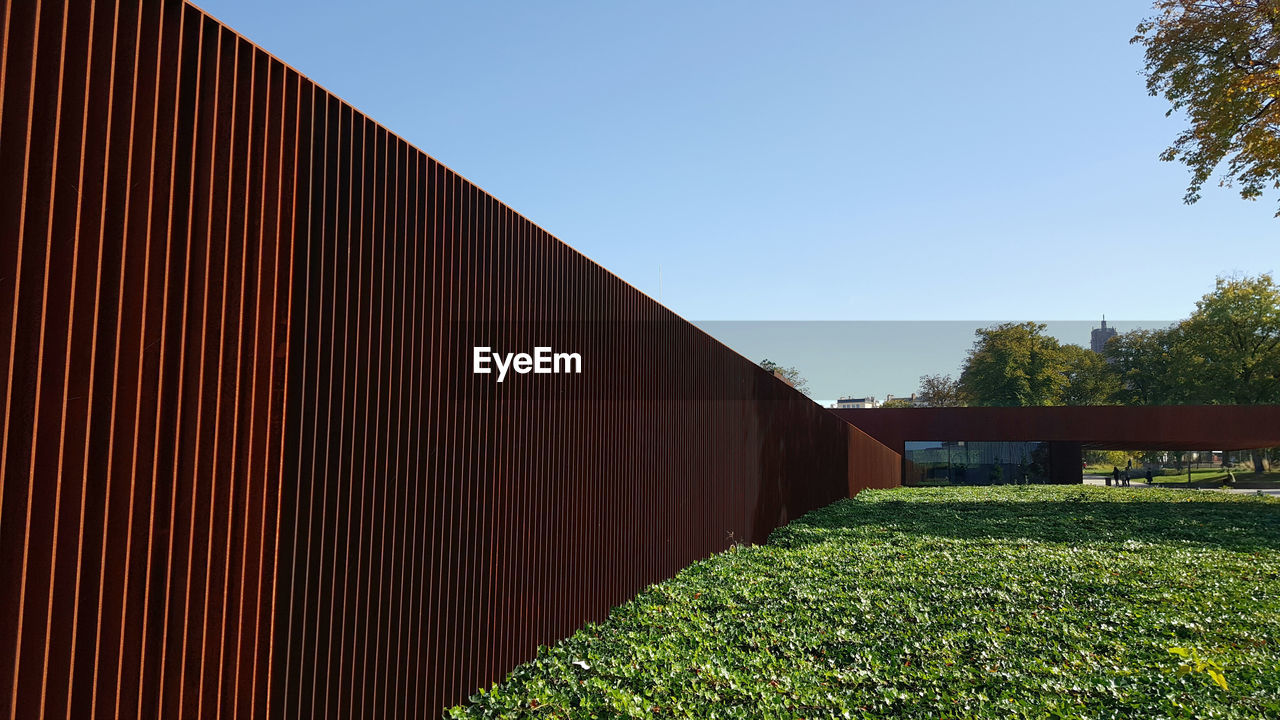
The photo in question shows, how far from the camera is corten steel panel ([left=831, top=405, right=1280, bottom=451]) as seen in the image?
3425 cm

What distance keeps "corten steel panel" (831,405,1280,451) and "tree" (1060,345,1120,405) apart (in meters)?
26.1

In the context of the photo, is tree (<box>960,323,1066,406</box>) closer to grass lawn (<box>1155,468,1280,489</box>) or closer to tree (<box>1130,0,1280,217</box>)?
grass lawn (<box>1155,468,1280,489</box>)

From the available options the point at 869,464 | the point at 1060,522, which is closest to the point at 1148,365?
the point at 869,464

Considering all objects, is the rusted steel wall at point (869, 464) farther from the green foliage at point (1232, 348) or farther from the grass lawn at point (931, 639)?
the green foliage at point (1232, 348)

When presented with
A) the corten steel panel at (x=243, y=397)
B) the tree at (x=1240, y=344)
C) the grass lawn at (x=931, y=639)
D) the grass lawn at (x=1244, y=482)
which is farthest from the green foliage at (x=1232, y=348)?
the corten steel panel at (x=243, y=397)

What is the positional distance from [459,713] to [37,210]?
320 centimetres

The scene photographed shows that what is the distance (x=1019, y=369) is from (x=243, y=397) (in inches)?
2577

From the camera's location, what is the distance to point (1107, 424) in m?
35.2

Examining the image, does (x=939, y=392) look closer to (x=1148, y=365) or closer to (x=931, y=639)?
(x=1148, y=365)

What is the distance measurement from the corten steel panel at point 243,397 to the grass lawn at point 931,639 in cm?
88

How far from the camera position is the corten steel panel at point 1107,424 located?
34.2 metres

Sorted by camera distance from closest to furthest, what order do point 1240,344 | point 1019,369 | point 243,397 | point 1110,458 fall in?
point 243,397 < point 1240,344 < point 1019,369 < point 1110,458

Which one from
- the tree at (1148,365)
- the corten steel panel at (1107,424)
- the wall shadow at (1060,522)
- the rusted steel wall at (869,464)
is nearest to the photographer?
the wall shadow at (1060,522)

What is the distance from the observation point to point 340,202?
3629 mm
